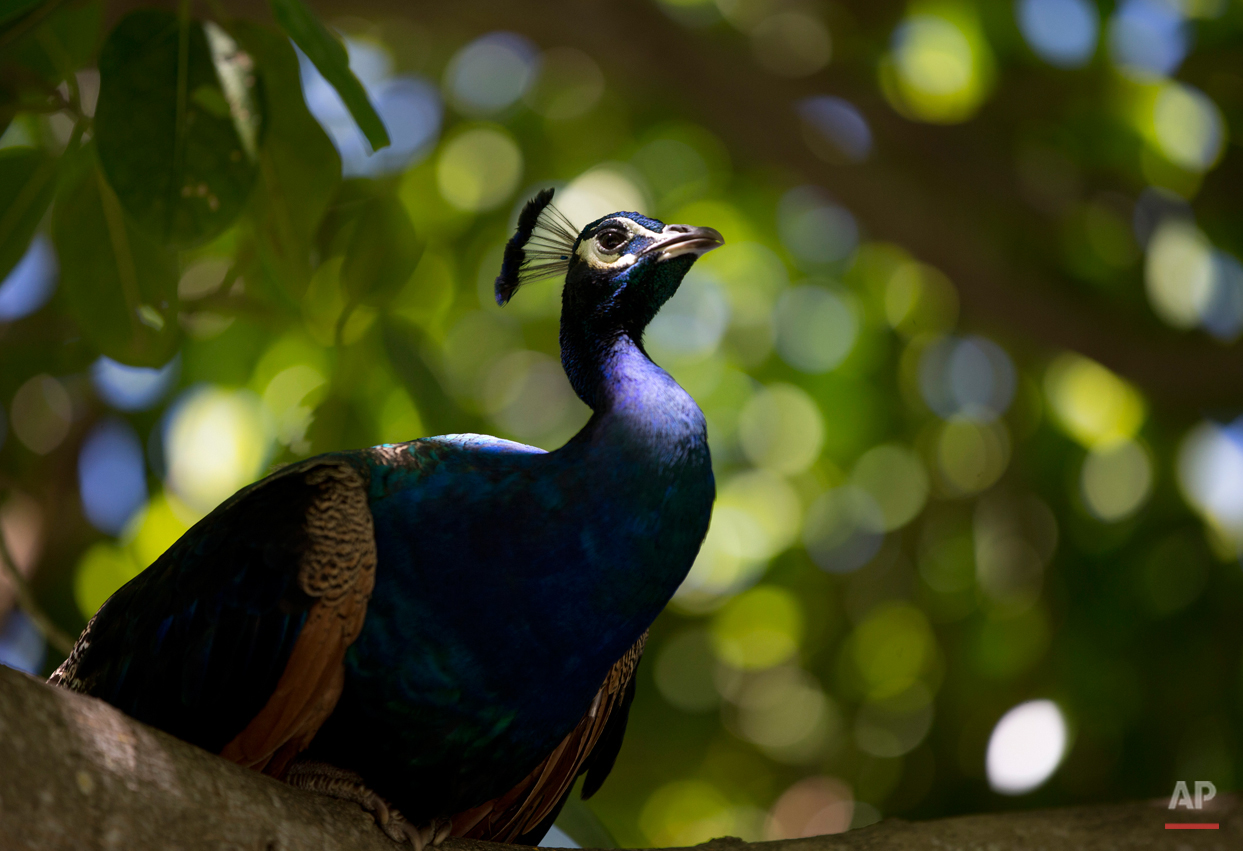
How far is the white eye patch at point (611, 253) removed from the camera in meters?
2.73

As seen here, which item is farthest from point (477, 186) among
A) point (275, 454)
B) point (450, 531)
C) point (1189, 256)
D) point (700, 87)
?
point (450, 531)

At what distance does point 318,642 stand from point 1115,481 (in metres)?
4.62

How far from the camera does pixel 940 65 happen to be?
5.38m

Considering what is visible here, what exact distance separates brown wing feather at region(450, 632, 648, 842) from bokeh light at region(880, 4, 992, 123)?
141 inches

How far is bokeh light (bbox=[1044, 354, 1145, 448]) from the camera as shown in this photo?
5.89 m

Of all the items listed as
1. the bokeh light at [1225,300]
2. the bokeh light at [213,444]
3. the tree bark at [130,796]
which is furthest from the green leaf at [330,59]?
the bokeh light at [1225,300]

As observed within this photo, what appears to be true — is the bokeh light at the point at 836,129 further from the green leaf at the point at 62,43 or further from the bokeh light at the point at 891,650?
the green leaf at the point at 62,43

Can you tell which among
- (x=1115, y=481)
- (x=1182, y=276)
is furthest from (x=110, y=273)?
(x=1182, y=276)

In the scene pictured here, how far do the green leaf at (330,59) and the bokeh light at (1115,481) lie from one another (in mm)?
4425

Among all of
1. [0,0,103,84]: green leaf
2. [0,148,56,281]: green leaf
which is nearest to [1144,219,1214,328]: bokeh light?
[0,0,103,84]: green leaf

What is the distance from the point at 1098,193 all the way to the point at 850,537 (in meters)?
2.30

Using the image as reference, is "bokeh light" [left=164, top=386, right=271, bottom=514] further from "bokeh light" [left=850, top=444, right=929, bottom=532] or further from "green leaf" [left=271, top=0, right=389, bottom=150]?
"bokeh light" [left=850, top=444, right=929, bottom=532]

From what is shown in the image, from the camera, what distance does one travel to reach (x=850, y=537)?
6539mm

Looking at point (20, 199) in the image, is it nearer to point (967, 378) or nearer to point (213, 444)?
point (213, 444)
